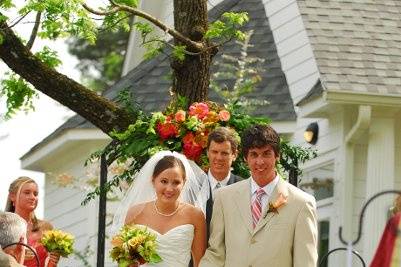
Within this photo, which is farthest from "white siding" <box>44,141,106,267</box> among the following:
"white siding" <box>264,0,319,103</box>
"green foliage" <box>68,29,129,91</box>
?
"green foliage" <box>68,29,129,91</box>

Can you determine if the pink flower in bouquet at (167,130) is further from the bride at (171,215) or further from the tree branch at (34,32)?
the tree branch at (34,32)

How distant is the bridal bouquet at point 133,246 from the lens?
9562 millimetres

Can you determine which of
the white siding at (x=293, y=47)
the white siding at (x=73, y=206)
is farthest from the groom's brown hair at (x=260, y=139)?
the white siding at (x=73, y=206)

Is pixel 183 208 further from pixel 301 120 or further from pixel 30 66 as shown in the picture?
pixel 301 120

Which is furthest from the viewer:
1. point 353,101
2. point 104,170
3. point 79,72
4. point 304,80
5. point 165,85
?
point 79,72

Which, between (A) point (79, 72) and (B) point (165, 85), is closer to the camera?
(B) point (165, 85)

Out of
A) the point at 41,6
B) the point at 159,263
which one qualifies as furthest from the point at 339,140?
the point at 159,263

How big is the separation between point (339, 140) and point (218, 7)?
16.9 feet

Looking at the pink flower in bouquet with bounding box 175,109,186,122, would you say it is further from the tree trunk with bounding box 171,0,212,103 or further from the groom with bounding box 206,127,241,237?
the tree trunk with bounding box 171,0,212,103

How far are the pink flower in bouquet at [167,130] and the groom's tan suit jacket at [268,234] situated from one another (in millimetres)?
2291

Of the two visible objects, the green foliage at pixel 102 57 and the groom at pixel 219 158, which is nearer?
the groom at pixel 219 158

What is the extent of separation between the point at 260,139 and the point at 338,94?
7.12 m

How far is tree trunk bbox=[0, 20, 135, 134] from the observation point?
1270 centimetres

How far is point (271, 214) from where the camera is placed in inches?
356
